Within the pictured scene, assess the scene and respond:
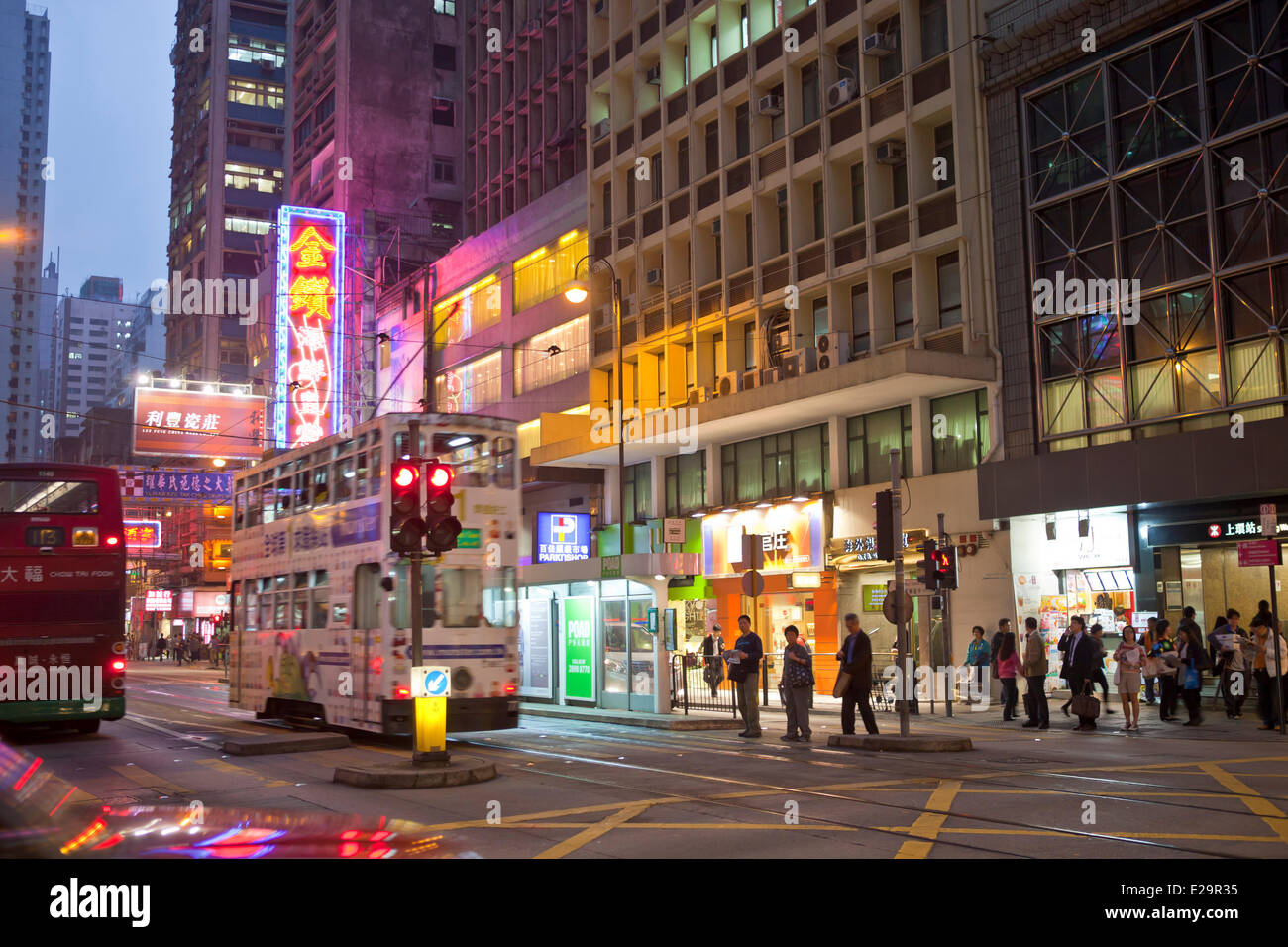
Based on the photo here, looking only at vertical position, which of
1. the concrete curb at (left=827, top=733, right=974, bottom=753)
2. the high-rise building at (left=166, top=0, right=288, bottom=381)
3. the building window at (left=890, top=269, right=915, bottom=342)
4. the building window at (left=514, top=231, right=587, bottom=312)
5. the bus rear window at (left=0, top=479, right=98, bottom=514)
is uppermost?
the high-rise building at (left=166, top=0, right=288, bottom=381)

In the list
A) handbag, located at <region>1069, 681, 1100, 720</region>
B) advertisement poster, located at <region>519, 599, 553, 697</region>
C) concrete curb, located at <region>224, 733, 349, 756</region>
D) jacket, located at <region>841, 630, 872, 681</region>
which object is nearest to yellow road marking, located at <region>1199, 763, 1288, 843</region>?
handbag, located at <region>1069, 681, 1100, 720</region>

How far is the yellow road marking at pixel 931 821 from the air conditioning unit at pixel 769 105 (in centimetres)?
2513

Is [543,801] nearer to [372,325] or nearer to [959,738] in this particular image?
[959,738]

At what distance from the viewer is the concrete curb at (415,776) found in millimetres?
12867

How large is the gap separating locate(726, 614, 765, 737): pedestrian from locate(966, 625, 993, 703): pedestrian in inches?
280

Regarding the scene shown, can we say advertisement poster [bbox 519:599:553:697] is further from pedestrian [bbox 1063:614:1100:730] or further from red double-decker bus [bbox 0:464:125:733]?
pedestrian [bbox 1063:614:1100:730]

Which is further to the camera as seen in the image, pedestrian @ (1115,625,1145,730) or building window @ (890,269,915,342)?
building window @ (890,269,915,342)

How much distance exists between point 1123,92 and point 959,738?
51.4ft

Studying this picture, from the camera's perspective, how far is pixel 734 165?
35.6 m

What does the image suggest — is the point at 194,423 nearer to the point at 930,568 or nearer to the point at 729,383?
the point at 729,383

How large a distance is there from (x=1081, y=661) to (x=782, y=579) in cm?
1350

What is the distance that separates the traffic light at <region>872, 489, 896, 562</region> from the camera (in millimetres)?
17922

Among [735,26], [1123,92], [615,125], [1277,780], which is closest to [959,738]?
[1277,780]
